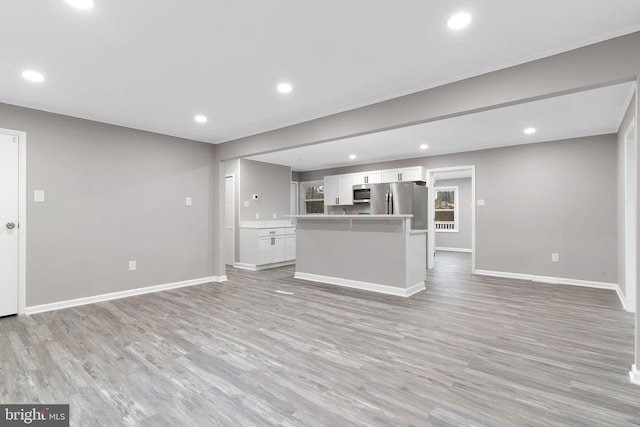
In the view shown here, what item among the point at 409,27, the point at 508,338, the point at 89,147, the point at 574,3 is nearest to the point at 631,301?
the point at 508,338

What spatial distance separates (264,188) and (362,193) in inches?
91.4

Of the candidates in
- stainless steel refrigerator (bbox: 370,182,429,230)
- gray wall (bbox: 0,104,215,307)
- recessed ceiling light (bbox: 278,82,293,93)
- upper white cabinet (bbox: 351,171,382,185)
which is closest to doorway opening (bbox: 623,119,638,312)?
stainless steel refrigerator (bbox: 370,182,429,230)

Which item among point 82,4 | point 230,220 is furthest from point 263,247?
point 82,4

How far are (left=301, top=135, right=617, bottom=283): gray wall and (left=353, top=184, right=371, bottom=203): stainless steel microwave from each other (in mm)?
2024

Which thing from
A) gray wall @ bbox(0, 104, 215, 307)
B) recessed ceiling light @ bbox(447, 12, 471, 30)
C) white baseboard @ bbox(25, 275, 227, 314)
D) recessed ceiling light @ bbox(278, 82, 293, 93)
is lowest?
white baseboard @ bbox(25, 275, 227, 314)

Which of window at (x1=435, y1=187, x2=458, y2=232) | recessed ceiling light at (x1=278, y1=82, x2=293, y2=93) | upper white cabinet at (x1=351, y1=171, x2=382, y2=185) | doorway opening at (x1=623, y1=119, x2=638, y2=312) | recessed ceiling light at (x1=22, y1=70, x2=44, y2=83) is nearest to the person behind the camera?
recessed ceiling light at (x1=22, y1=70, x2=44, y2=83)

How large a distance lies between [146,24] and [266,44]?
2.59 ft

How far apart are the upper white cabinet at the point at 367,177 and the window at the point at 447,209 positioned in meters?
3.95

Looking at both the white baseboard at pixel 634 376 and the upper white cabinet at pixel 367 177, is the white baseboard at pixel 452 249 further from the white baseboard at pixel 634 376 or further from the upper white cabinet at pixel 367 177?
the white baseboard at pixel 634 376

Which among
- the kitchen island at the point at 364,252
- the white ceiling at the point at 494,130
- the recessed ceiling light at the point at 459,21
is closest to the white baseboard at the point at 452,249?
the white ceiling at the point at 494,130

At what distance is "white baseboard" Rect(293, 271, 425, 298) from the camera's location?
442cm

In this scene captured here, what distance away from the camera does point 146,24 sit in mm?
2092

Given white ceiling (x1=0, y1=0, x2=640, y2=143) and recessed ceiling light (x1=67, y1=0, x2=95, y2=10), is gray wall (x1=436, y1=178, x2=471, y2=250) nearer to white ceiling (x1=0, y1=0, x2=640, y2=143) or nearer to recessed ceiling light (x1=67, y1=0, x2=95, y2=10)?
white ceiling (x1=0, y1=0, x2=640, y2=143)

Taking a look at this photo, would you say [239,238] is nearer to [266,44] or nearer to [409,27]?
Answer: [266,44]
